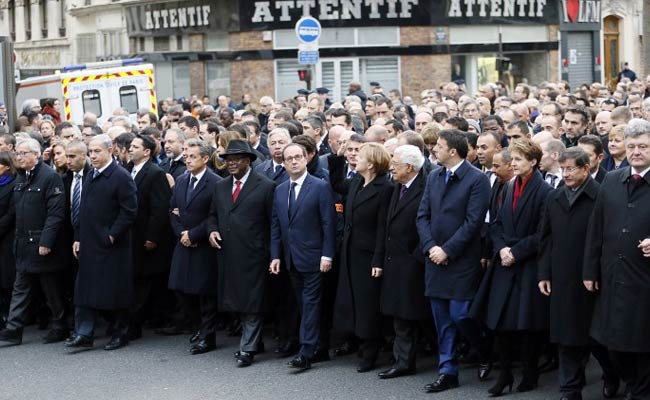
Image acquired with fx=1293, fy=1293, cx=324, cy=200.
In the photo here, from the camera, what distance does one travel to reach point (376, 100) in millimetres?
18688

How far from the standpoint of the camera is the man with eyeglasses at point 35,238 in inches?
516

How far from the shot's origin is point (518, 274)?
10.3m

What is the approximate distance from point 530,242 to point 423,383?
5.20 ft

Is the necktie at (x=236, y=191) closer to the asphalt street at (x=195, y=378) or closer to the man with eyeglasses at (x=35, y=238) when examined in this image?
the asphalt street at (x=195, y=378)

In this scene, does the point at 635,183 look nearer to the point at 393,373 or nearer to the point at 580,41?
the point at 393,373

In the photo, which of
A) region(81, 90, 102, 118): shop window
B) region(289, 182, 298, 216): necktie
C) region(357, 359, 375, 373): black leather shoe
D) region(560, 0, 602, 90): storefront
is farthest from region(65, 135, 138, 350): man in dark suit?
region(560, 0, 602, 90): storefront

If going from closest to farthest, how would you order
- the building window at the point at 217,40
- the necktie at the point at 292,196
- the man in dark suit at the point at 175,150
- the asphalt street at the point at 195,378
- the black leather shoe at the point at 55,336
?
1. the asphalt street at the point at 195,378
2. the necktie at the point at 292,196
3. the black leather shoe at the point at 55,336
4. the man in dark suit at the point at 175,150
5. the building window at the point at 217,40

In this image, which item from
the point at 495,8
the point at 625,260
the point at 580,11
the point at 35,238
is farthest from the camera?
the point at 580,11

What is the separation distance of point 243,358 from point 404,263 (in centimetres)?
188

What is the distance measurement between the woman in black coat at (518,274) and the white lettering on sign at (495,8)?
29.4 metres

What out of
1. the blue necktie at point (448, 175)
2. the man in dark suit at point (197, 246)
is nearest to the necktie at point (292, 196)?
the man in dark suit at point (197, 246)

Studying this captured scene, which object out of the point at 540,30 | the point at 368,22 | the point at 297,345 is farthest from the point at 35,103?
the point at 540,30

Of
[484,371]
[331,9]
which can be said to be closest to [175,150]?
[484,371]

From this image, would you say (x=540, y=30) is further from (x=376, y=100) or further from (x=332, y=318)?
(x=332, y=318)
